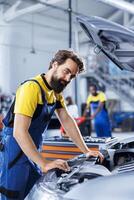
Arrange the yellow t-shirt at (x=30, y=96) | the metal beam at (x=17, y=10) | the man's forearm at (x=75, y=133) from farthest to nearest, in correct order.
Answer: the metal beam at (x=17, y=10) < the man's forearm at (x=75, y=133) < the yellow t-shirt at (x=30, y=96)

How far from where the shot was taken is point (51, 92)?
2424mm

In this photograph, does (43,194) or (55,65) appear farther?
(55,65)

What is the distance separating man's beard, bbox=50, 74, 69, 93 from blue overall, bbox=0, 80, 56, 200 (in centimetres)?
11

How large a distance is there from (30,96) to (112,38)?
0.82m

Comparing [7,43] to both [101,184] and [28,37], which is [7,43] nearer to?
[28,37]

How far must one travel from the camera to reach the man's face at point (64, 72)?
88.7 inches

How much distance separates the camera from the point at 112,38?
2699mm

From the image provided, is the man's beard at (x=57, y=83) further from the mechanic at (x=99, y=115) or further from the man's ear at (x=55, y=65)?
the mechanic at (x=99, y=115)

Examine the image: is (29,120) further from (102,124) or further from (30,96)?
(102,124)

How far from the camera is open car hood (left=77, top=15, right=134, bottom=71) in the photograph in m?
2.56

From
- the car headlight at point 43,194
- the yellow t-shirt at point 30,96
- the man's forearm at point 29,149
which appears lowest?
the car headlight at point 43,194

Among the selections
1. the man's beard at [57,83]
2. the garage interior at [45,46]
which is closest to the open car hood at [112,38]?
the man's beard at [57,83]

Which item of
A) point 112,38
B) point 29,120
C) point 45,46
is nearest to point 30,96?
point 29,120

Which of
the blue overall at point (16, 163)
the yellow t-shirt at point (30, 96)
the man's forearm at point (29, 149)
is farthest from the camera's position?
the blue overall at point (16, 163)
